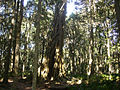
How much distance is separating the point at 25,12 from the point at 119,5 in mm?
17262

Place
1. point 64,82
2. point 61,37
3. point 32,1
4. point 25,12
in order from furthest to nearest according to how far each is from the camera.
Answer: point 25,12, point 32,1, point 61,37, point 64,82

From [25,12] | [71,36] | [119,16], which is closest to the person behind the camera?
[119,16]

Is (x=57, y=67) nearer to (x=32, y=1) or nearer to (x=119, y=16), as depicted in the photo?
(x=119, y=16)

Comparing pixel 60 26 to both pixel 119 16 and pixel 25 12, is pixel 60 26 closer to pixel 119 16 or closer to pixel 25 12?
pixel 119 16

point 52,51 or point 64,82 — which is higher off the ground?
point 52,51

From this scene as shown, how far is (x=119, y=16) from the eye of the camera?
6.39 metres

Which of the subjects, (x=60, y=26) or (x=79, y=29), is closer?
(x=60, y=26)

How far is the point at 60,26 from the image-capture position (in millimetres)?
14078

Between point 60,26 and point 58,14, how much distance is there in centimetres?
144

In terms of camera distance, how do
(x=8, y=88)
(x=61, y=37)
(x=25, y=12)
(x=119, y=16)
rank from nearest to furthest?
1. (x=119, y=16)
2. (x=8, y=88)
3. (x=61, y=37)
4. (x=25, y=12)

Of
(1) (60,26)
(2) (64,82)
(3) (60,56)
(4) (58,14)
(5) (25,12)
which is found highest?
(5) (25,12)

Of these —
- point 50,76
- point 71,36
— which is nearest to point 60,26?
point 50,76

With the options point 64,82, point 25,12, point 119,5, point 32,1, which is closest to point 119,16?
point 119,5

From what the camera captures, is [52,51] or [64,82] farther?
[52,51]
